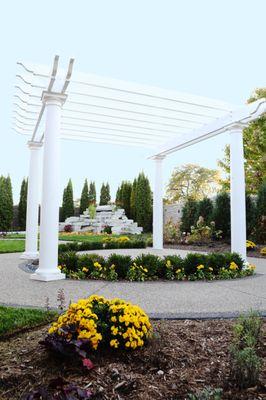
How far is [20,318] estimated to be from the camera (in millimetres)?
3221

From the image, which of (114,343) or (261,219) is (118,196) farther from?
(114,343)

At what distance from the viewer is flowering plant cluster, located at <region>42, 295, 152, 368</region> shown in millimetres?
2254

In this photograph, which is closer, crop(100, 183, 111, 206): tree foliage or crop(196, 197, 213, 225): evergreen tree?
crop(196, 197, 213, 225): evergreen tree

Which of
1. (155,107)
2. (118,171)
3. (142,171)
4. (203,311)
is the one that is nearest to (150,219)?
(142,171)

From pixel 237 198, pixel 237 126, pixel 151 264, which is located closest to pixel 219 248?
pixel 237 198

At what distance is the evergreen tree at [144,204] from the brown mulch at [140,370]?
18779 mm

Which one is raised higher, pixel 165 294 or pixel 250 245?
pixel 250 245

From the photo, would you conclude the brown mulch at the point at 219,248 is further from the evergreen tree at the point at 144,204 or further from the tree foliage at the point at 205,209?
the evergreen tree at the point at 144,204

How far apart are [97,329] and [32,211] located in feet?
22.9

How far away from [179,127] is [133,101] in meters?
2.13

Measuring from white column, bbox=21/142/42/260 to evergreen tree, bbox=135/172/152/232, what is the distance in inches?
507

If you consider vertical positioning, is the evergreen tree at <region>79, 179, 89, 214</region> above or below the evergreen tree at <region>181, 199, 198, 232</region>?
above

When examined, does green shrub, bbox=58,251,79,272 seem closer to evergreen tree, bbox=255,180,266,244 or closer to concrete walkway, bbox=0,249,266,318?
concrete walkway, bbox=0,249,266,318

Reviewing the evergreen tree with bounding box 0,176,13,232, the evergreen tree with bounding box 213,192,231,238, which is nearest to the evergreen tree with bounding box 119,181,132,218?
the evergreen tree with bounding box 0,176,13,232
